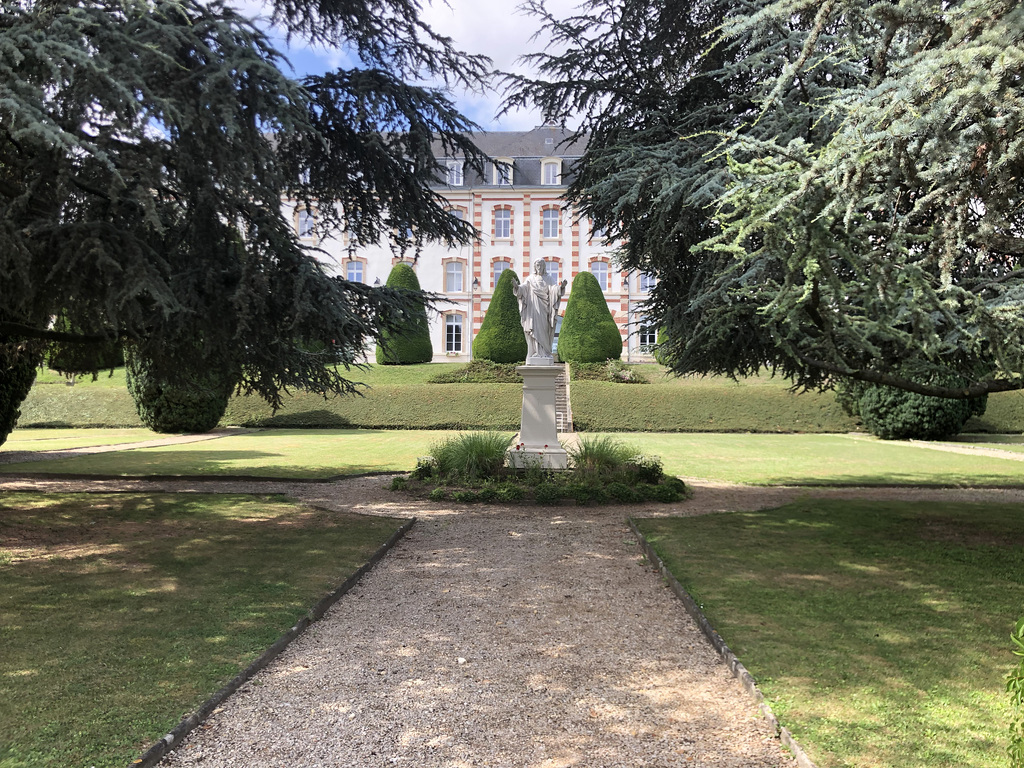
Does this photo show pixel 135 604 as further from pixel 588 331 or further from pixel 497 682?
pixel 588 331

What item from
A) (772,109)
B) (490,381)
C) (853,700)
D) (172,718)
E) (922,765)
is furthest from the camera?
(490,381)

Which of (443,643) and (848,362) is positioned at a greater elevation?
(848,362)

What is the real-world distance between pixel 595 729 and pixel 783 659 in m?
1.23

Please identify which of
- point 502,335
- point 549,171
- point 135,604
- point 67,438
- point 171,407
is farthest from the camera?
point 549,171

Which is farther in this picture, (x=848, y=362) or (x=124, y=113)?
(x=848, y=362)

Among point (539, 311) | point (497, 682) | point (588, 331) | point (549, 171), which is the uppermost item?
point (549, 171)

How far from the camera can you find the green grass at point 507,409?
20953 millimetres

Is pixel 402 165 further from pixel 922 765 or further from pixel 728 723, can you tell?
pixel 922 765

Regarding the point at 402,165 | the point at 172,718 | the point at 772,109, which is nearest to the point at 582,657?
the point at 172,718

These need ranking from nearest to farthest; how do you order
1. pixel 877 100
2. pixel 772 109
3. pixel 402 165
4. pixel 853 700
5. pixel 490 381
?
pixel 853 700
pixel 877 100
pixel 772 109
pixel 402 165
pixel 490 381

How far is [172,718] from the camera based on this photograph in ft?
9.82

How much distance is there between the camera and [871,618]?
445 centimetres

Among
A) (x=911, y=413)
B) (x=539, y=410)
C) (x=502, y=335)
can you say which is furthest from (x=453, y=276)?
(x=539, y=410)

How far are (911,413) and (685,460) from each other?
763cm
